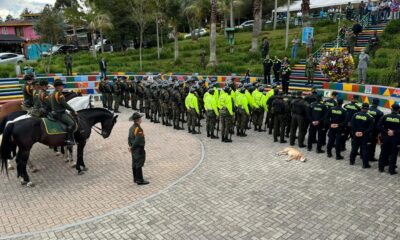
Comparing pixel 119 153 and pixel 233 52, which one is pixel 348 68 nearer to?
pixel 119 153

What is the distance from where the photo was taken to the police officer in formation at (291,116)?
31.6 ft

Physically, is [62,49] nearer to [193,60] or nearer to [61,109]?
[193,60]

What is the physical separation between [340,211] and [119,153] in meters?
7.25

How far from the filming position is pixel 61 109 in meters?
9.41

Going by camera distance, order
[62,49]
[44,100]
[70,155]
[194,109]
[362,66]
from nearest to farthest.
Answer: [44,100]
[70,155]
[194,109]
[362,66]
[62,49]

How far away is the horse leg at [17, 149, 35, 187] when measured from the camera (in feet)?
29.1

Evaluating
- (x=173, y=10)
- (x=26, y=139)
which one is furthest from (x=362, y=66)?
(x=173, y=10)

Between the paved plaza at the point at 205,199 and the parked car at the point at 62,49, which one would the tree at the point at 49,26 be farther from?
the paved plaza at the point at 205,199

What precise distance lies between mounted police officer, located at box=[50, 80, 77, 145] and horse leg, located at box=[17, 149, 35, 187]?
1.14 metres

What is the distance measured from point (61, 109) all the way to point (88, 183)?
7.13 feet

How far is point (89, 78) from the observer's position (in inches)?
907

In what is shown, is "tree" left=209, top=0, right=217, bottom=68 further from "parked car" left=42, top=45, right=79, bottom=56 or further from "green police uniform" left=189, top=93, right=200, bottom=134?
"parked car" left=42, top=45, right=79, bottom=56

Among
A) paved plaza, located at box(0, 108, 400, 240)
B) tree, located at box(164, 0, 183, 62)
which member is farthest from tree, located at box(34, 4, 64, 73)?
paved plaza, located at box(0, 108, 400, 240)

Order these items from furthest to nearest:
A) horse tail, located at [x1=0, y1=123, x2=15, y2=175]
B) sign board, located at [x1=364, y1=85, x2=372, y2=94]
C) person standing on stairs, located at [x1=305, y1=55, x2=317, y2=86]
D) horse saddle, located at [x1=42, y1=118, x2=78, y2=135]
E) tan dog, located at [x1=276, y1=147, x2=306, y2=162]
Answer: person standing on stairs, located at [x1=305, y1=55, x2=317, y2=86], sign board, located at [x1=364, y1=85, x2=372, y2=94], tan dog, located at [x1=276, y1=147, x2=306, y2=162], horse saddle, located at [x1=42, y1=118, x2=78, y2=135], horse tail, located at [x1=0, y1=123, x2=15, y2=175]
